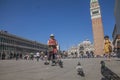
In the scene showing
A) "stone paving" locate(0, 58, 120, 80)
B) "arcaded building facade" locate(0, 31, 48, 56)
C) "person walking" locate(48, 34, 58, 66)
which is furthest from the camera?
"arcaded building facade" locate(0, 31, 48, 56)

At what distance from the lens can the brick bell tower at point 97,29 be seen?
259 ft

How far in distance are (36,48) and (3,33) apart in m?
38.8

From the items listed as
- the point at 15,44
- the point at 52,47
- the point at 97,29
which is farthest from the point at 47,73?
the point at 15,44

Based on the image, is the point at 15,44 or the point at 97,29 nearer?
the point at 97,29

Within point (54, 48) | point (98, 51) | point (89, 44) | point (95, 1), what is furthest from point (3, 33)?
point (89, 44)

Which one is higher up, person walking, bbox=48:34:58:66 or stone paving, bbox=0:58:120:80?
person walking, bbox=48:34:58:66

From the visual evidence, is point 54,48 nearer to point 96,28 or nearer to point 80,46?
point 96,28

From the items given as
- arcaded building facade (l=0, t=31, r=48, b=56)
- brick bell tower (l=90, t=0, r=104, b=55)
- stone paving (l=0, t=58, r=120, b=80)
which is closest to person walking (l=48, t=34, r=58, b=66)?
stone paving (l=0, t=58, r=120, b=80)

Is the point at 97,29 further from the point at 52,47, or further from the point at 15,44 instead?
the point at 52,47

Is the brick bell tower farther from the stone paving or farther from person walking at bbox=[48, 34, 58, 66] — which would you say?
the stone paving

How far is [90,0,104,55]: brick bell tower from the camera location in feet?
259

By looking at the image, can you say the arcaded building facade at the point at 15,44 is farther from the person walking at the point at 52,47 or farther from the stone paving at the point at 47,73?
the stone paving at the point at 47,73

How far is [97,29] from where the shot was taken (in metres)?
82.7

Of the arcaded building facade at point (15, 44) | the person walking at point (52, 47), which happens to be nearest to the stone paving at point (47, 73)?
the person walking at point (52, 47)
